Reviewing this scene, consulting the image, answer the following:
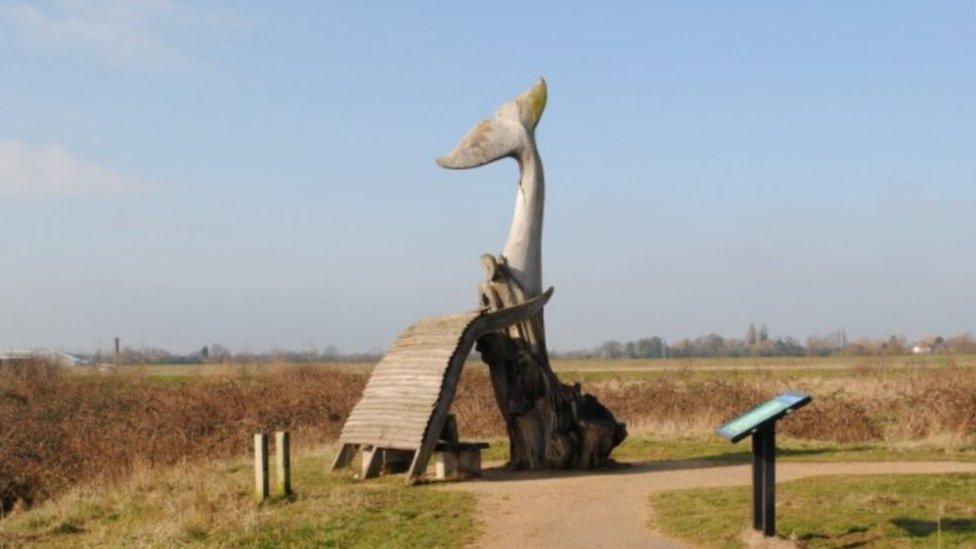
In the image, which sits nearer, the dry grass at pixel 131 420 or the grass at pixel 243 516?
the grass at pixel 243 516

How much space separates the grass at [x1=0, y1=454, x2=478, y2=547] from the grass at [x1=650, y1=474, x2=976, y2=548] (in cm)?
228

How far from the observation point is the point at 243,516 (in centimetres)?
1324

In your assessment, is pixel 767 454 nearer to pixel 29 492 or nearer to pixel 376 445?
pixel 376 445

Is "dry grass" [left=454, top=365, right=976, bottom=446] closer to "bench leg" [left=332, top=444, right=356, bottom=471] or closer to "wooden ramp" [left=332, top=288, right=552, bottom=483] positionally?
"wooden ramp" [left=332, top=288, right=552, bottom=483]

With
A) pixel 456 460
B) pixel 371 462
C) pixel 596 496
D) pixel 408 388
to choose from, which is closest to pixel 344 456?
pixel 371 462

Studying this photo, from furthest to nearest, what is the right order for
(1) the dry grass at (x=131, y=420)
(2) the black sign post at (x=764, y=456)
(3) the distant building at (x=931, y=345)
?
(3) the distant building at (x=931, y=345) → (1) the dry grass at (x=131, y=420) → (2) the black sign post at (x=764, y=456)

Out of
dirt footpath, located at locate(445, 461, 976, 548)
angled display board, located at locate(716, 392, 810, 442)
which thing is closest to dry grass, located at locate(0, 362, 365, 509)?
dirt footpath, located at locate(445, 461, 976, 548)

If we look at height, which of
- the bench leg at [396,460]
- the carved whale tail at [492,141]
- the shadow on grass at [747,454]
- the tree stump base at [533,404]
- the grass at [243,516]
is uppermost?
the carved whale tail at [492,141]

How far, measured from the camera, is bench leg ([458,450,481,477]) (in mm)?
15898

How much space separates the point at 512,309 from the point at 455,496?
310cm

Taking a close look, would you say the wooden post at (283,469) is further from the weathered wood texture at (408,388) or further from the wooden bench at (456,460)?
the wooden bench at (456,460)

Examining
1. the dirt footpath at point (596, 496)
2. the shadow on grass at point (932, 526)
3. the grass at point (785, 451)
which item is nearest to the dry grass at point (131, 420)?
the grass at point (785, 451)

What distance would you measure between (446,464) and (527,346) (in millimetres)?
2085

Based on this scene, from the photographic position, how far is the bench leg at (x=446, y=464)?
15789 millimetres
